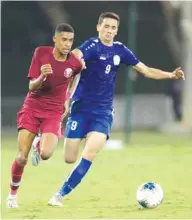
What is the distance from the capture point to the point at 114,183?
46.2ft

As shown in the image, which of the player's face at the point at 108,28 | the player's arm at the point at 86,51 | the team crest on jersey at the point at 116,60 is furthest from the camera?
the team crest on jersey at the point at 116,60

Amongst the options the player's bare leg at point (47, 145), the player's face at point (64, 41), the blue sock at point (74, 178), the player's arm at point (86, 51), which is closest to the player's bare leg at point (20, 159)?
the player's bare leg at point (47, 145)

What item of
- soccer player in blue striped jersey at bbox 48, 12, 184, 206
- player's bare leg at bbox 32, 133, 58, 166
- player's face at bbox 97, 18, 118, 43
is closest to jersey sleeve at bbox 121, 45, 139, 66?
soccer player in blue striped jersey at bbox 48, 12, 184, 206

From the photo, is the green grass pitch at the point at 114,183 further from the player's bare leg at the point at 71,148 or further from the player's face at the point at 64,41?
the player's face at the point at 64,41

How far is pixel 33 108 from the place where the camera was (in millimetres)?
11352

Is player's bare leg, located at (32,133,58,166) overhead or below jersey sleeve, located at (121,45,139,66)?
below

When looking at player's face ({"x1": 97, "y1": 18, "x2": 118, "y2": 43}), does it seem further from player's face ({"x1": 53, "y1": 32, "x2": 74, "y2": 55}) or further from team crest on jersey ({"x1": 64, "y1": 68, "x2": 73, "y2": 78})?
team crest on jersey ({"x1": 64, "y1": 68, "x2": 73, "y2": 78})

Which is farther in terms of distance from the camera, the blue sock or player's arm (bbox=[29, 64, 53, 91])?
the blue sock

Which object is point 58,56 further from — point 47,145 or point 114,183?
point 114,183

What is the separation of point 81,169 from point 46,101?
98 cm

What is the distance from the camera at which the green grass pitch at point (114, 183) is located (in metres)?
10.6

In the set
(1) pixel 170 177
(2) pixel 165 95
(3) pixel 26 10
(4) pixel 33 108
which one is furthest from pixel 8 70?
(4) pixel 33 108

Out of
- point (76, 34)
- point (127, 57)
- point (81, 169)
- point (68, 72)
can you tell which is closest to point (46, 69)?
point (68, 72)

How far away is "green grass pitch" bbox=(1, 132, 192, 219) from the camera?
10641 mm
